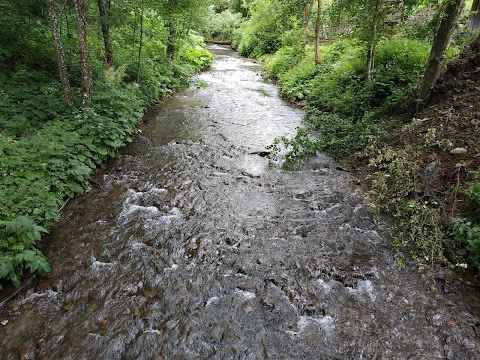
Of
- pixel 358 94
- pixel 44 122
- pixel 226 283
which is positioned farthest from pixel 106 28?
pixel 226 283

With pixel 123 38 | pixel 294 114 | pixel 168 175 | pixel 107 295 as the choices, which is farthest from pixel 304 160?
pixel 123 38

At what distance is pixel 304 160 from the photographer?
27.3 feet

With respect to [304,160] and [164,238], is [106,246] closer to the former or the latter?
[164,238]

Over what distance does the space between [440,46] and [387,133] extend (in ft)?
7.51

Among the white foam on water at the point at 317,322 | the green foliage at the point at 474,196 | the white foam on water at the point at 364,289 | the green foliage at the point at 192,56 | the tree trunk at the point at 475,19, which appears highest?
the tree trunk at the point at 475,19

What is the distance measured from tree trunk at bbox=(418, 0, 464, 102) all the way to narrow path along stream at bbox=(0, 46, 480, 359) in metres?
3.32

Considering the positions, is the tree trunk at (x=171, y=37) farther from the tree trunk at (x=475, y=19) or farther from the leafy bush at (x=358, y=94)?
the tree trunk at (x=475, y=19)

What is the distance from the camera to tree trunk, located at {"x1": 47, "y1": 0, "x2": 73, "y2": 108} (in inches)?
264

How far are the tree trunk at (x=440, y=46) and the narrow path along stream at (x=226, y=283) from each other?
3318 millimetres

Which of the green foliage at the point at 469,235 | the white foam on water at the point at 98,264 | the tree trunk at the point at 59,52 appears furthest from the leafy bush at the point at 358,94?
the tree trunk at the point at 59,52

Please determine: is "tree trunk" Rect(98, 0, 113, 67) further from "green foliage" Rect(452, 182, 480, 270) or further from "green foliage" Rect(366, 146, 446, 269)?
"green foliage" Rect(452, 182, 480, 270)

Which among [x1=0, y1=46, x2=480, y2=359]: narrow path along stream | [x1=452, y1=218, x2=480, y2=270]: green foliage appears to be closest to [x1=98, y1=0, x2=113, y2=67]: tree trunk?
[x1=0, y1=46, x2=480, y2=359]: narrow path along stream

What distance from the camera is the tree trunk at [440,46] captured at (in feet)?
21.7

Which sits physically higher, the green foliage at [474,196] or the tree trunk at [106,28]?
the tree trunk at [106,28]
